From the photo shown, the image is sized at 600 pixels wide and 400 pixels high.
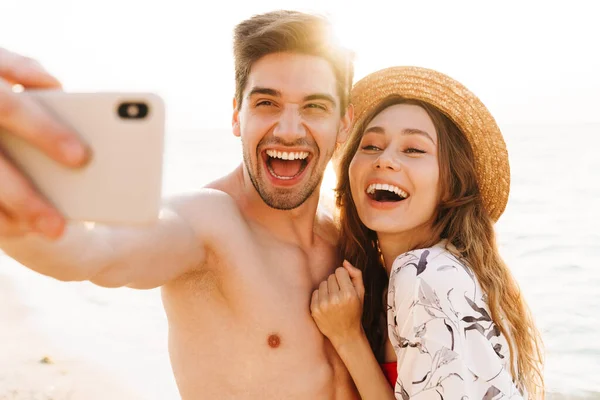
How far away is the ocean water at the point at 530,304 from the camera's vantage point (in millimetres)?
6520

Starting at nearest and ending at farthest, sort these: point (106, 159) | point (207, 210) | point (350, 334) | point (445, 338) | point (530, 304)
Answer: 1. point (106, 159)
2. point (445, 338)
3. point (207, 210)
4. point (350, 334)
5. point (530, 304)

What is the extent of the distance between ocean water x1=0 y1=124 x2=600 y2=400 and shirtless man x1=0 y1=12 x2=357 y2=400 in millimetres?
358

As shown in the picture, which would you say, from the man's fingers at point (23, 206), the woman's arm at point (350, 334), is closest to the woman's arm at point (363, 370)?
the woman's arm at point (350, 334)

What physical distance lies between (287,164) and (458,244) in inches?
31.9

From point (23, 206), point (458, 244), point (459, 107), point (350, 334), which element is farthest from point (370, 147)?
point (23, 206)

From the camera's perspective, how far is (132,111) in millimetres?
1006

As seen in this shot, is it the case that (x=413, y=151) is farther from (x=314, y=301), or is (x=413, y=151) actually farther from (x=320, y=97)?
(x=314, y=301)

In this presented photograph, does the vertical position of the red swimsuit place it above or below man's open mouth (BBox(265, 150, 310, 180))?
below

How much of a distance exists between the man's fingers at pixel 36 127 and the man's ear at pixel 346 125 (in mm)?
2090

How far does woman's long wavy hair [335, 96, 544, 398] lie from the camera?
2.60m

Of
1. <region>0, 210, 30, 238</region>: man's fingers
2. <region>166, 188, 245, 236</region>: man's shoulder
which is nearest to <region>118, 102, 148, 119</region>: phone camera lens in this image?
<region>0, 210, 30, 238</region>: man's fingers

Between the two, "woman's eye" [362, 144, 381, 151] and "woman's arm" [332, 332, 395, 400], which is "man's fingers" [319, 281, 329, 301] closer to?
"woman's arm" [332, 332, 395, 400]

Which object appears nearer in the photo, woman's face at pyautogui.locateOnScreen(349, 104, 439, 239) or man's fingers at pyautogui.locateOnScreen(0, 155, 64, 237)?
man's fingers at pyautogui.locateOnScreen(0, 155, 64, 237)

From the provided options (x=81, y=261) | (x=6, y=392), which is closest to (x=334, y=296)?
(x=81, y=261)
